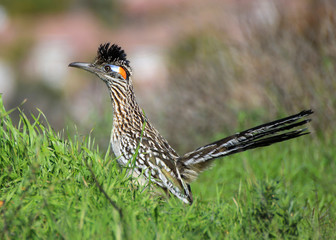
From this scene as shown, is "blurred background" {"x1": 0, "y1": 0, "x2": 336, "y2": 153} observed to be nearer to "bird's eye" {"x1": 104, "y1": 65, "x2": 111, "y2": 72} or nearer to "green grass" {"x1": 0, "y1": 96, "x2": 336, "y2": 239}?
"bird's eye" {"x1": 104, "y1": 65, "x2": 111, "y2": 72}

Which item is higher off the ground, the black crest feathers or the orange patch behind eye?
the black crest feathers

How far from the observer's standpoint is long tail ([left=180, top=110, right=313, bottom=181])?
479 centimetres

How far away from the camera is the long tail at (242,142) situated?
4.79 meters

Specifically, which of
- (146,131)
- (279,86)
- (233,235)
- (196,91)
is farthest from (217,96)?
(233,235)

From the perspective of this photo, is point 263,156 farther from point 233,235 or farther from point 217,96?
point 233,235

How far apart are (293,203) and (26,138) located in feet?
7.40

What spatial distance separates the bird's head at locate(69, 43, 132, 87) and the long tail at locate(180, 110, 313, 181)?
1.21m

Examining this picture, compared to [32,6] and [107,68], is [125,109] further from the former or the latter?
[32,6]

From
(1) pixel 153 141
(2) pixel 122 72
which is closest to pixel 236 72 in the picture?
(2) pixel 122 72

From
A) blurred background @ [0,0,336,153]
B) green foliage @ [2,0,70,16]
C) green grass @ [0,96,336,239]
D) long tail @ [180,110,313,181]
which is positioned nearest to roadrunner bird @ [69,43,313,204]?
long tail @ [180,110,313,181]

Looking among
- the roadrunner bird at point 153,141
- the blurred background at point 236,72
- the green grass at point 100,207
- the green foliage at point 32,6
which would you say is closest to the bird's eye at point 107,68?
the roadrunner bird at point 153,141

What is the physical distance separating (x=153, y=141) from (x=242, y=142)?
0.99 metres

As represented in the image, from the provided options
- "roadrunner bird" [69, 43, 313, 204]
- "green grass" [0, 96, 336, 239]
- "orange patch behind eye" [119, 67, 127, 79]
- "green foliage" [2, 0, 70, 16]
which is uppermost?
"green foliage" [2, 0, 70, 16]

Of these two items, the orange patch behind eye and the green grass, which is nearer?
the green grass
